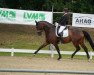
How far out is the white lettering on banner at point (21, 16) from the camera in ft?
96.2

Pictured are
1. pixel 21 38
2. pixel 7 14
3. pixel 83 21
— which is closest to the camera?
pixel 7 14

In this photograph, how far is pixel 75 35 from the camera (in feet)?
67.5

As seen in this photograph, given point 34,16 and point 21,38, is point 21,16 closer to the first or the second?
point 34,16

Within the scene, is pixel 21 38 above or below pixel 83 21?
below

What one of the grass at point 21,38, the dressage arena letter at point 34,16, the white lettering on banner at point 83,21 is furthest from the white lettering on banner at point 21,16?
the white lettering on banner at point 83,21

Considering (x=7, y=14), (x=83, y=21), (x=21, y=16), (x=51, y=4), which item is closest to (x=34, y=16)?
(x=21, y=16)

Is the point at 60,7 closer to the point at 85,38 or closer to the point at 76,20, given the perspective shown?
the point at 76,20

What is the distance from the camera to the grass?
28.0m

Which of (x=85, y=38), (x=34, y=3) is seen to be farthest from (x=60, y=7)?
(x=85, y=38)

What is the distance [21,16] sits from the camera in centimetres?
2950

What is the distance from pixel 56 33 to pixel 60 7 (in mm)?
16741

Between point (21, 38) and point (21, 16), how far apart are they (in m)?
1.89

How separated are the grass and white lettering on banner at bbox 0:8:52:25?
1.43m

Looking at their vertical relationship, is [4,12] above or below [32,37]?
above
